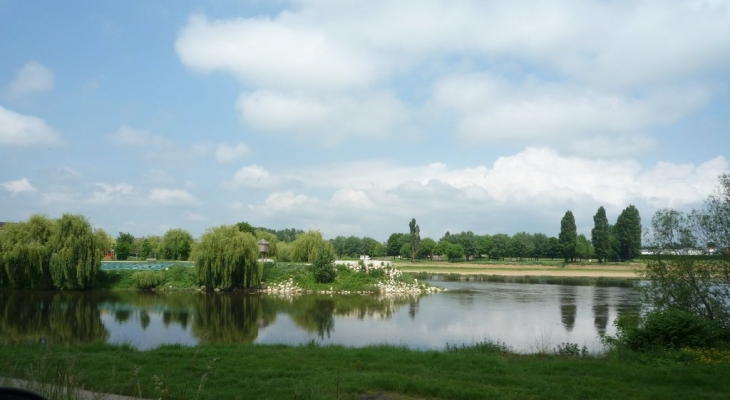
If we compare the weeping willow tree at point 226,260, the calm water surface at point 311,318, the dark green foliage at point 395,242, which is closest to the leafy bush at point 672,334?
the calm water surface at point 311,318

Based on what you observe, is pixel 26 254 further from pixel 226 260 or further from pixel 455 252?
pixel 455 252

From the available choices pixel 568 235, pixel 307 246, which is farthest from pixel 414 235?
pixel 307 246

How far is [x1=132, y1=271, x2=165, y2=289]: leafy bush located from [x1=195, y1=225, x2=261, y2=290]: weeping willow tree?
380 centimetres

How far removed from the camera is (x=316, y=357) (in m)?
12.1

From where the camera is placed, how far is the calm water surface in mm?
19812

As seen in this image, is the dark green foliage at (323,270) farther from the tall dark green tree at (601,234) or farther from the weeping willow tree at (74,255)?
the tall dark green tree at (601,234)

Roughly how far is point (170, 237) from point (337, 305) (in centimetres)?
4818

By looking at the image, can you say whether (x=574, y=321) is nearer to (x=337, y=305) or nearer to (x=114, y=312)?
(x=337, y=305)

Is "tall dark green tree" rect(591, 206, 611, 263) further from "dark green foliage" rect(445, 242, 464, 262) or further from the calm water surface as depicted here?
the calm water surface

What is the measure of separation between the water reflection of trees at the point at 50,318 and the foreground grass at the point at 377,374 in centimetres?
600

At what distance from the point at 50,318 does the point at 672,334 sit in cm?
2585

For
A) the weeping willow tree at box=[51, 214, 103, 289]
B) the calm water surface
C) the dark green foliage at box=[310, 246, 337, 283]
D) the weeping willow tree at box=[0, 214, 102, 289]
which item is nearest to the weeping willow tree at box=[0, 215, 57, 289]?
the weeping willow tree at box=[0, 214, 102, 289]

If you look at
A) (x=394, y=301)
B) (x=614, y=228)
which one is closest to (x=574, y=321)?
(x=394, y=301)

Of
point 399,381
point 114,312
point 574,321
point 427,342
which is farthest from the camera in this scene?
point 114,312
